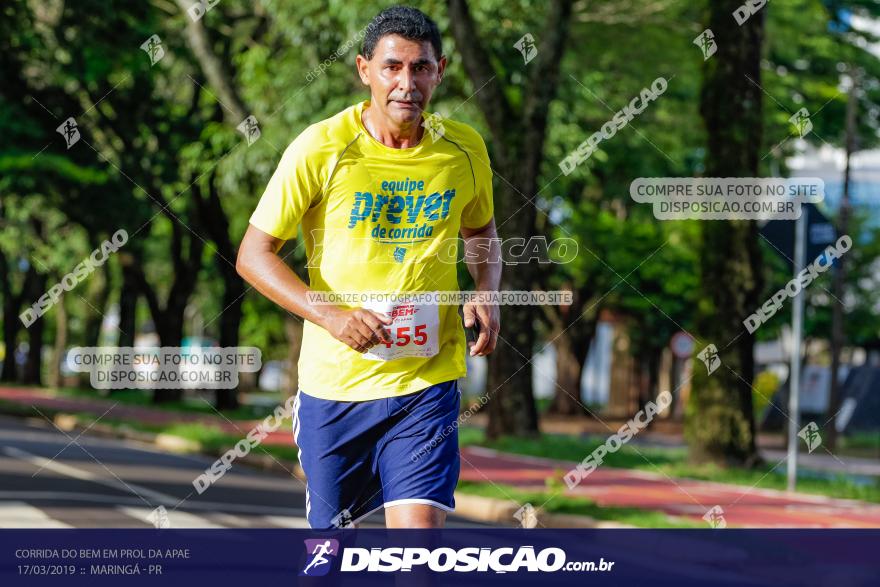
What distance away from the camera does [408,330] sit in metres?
3.97

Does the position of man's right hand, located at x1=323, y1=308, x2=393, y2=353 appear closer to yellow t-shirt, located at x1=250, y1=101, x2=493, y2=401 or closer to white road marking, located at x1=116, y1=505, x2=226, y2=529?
yellow t-shirt, located at x1=250, y1=101, x2=493, y2=401

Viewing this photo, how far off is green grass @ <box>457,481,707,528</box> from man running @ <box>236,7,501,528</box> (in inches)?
234

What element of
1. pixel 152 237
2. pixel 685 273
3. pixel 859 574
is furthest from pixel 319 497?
pixel 152 237

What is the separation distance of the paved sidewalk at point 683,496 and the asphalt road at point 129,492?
1.68 meters

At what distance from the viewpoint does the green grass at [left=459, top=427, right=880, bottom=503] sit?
13703mm

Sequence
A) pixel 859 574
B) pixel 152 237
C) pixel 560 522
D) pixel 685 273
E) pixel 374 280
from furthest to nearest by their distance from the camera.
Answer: pixel 152 237, pixel 685 273, pixel 560 522, pixel 859 574, pixel 374 280

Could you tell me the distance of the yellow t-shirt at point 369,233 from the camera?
3.98m

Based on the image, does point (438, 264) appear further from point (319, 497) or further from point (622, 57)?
point (622, 57)

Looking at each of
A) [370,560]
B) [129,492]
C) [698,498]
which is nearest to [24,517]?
[129,492]

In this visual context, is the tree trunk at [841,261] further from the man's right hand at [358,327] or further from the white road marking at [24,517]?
the man's right hand at [358,327]

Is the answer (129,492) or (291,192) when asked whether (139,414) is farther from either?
(291,192)

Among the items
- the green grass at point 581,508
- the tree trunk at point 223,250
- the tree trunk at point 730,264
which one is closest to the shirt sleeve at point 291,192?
the green grass at point 581,508

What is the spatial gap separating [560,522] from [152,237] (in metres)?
30.1

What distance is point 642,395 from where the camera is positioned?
4791 centimetres
